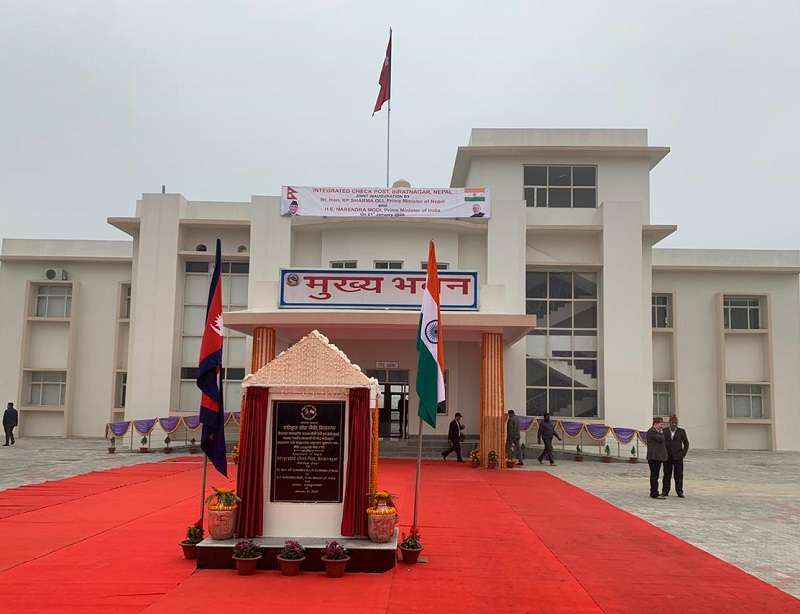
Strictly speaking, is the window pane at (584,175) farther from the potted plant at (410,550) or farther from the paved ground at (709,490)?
the potted plant at (410,550)

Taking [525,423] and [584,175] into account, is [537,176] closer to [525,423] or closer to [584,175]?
[584,175]

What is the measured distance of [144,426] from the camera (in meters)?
21.5

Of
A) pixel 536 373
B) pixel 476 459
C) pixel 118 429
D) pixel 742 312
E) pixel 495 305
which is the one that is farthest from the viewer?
pixel 742 312

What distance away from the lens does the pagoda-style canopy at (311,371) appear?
782 cm

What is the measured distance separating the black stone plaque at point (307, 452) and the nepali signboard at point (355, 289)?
10.9 m

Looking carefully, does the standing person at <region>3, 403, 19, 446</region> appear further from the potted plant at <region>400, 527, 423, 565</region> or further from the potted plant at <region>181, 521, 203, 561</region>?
the potted plant at <region>400, 527, 423, 565</region>

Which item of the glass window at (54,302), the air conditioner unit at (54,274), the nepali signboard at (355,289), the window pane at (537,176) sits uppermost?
the window pane at (537,176)

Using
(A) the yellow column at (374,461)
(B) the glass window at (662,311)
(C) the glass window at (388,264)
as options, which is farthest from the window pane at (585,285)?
(A) the yellow column at (374,461)

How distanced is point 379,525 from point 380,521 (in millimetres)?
42

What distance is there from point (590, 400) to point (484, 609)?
18.3 meters

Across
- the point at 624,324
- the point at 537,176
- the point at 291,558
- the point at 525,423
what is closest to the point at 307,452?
Answer: the point at 291,558

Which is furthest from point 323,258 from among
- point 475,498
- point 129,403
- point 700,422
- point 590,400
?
point 700,422

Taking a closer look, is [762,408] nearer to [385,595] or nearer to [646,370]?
[646,370]

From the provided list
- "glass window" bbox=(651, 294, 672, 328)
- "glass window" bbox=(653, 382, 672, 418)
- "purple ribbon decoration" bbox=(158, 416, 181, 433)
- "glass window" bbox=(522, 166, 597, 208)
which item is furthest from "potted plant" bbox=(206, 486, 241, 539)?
"glass window" bbox=(651, 294, 672, 328)
